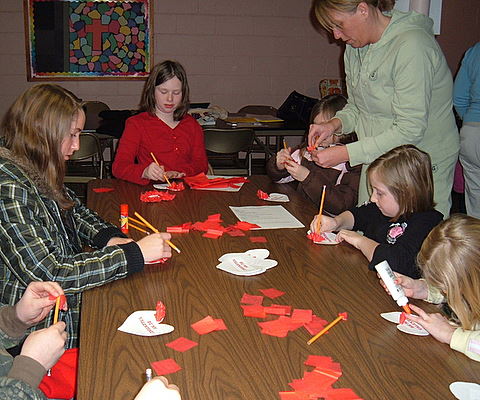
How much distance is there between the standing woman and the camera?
2.28m

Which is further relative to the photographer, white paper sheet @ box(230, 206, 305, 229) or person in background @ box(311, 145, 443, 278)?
white paper sheet @ box(230, 206, 305, 229)

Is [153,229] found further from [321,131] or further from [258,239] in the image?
[321,131]

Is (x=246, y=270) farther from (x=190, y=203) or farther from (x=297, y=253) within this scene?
(x=190, y=203)

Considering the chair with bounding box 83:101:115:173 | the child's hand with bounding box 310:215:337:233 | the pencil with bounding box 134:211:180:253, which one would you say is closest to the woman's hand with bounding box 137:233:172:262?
the pencil with bounding box 134:211:180:253

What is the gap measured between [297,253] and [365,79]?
36.5 inches

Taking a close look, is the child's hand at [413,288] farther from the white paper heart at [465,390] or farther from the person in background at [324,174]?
the person in background at [324,174]

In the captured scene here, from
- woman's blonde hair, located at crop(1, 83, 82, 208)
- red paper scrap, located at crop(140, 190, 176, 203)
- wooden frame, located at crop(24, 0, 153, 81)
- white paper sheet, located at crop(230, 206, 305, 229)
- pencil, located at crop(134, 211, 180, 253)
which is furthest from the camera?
wooden frame, located at crop(24, 0, 153, 81)

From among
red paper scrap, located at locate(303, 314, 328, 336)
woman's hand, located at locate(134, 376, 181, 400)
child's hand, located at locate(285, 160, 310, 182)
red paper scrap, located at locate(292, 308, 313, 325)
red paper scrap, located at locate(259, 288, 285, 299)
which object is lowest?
red paper scrap, located at locate(259, 288, 285, 299)

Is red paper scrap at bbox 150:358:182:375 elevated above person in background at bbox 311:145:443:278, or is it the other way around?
person in background at bbox 311:145:443:278

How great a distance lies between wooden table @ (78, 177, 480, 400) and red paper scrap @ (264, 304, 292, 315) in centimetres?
5

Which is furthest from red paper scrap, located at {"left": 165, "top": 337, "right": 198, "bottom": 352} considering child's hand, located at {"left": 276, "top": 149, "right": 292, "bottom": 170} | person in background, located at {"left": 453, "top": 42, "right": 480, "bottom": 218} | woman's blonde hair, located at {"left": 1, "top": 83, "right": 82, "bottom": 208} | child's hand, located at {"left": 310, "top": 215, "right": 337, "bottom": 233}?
person in background, located at {"left": 453, "top": 42, "right": 480, "bottom": 218}

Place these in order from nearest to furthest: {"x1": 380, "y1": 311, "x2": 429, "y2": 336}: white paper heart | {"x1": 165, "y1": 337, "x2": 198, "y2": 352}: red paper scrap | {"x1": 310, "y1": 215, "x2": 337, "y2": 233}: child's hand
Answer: {"x1": 165, "y1": 337, "x2": 198, "y2": 352}: red paper scrap < {"x1": 380, "y1": 311, "x2": 429, "y2": 336}: white paper heart < {"x1": 310, "y1": 215, "x2": 337, "y2": 233}: child's hand

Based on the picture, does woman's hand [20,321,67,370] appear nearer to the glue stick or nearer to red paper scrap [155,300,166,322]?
red paper scrap [155,300,166,322]

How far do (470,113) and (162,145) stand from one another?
6.76 feet
